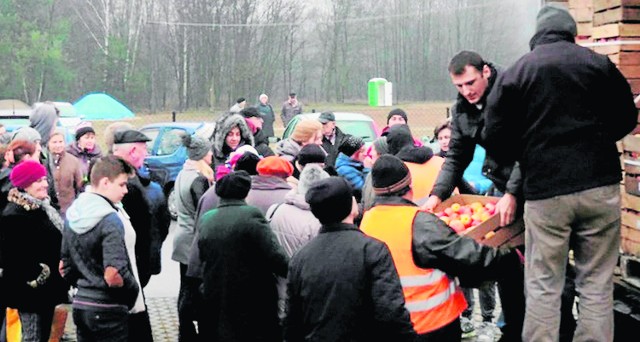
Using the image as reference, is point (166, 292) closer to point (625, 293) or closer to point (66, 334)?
point (66, 334)

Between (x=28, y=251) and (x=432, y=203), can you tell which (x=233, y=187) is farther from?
(x=28, y=251)

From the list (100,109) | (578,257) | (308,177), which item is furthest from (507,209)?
(100,109)

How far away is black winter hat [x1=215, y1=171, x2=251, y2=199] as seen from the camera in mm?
6227

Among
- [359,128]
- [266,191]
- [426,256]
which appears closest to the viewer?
[426,256]

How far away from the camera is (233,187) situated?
6227mm

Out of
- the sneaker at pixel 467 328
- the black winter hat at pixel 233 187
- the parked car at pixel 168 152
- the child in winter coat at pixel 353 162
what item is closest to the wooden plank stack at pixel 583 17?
the black winter hat at pixel 233 187

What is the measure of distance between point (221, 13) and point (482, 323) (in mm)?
49468

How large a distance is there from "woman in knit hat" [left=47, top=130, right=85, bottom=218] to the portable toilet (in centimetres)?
3607

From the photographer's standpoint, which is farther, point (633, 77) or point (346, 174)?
point (346, 174)

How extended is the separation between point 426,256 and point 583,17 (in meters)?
2.29

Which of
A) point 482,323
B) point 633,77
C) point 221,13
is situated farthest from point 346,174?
point 221,13

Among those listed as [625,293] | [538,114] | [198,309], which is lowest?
[198,309]

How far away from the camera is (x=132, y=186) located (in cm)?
729

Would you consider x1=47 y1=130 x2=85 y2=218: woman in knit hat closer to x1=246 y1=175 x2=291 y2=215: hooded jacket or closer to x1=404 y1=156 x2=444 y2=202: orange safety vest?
x1=246 y1=175 x2=291 y2=215: hooded jacket
